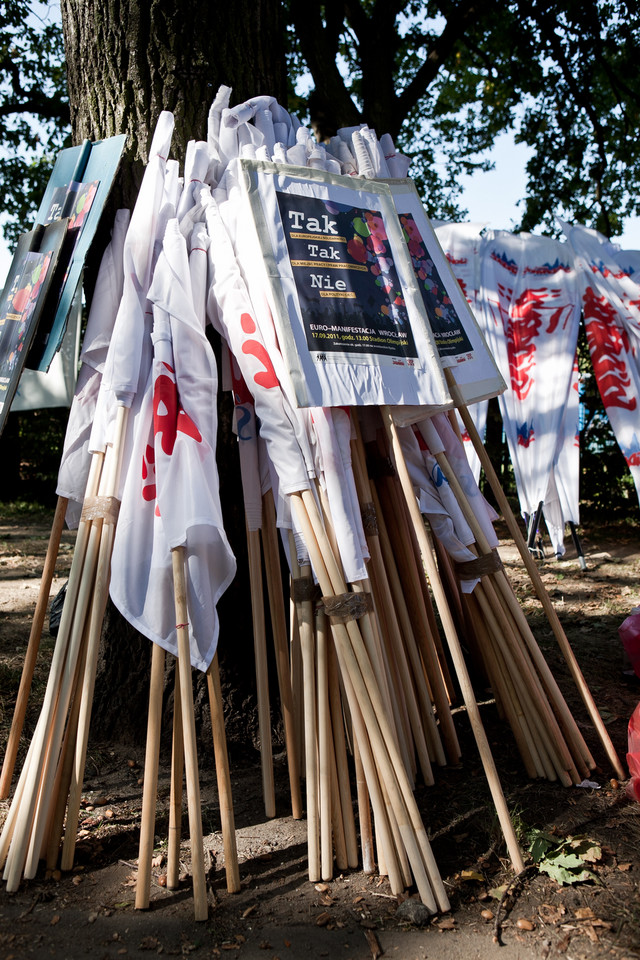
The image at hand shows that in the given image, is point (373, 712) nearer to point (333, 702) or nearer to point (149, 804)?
point (333, 702)

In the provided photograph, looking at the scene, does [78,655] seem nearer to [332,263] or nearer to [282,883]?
[282,883]

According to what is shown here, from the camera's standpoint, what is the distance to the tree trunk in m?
3.00

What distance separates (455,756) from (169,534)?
153cm

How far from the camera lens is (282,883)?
2.26 meters

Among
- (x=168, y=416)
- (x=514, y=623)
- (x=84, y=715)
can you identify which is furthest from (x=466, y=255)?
(x=84, y=715)

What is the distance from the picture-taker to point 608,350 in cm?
605

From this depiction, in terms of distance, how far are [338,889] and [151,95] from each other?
9.78 feet

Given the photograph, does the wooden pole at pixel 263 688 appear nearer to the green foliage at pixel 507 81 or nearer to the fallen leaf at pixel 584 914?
the fallen leaf at pixel 584 914

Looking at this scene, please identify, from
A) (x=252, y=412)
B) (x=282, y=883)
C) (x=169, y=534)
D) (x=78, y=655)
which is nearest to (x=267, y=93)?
(x=252, y=412)

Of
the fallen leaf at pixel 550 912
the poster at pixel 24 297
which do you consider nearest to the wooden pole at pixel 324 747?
the fallen leaf at pixel 550 912

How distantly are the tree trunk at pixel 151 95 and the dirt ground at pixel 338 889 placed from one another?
29 cm

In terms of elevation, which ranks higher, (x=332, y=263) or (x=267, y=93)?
(x=267, y=93)

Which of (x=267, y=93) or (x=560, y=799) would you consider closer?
(x=560, y=799)

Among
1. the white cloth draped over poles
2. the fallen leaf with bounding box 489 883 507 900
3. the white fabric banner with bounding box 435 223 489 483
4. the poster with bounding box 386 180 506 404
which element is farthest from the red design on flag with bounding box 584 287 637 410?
the fallen leaf with bounding box 489 883 507 900
